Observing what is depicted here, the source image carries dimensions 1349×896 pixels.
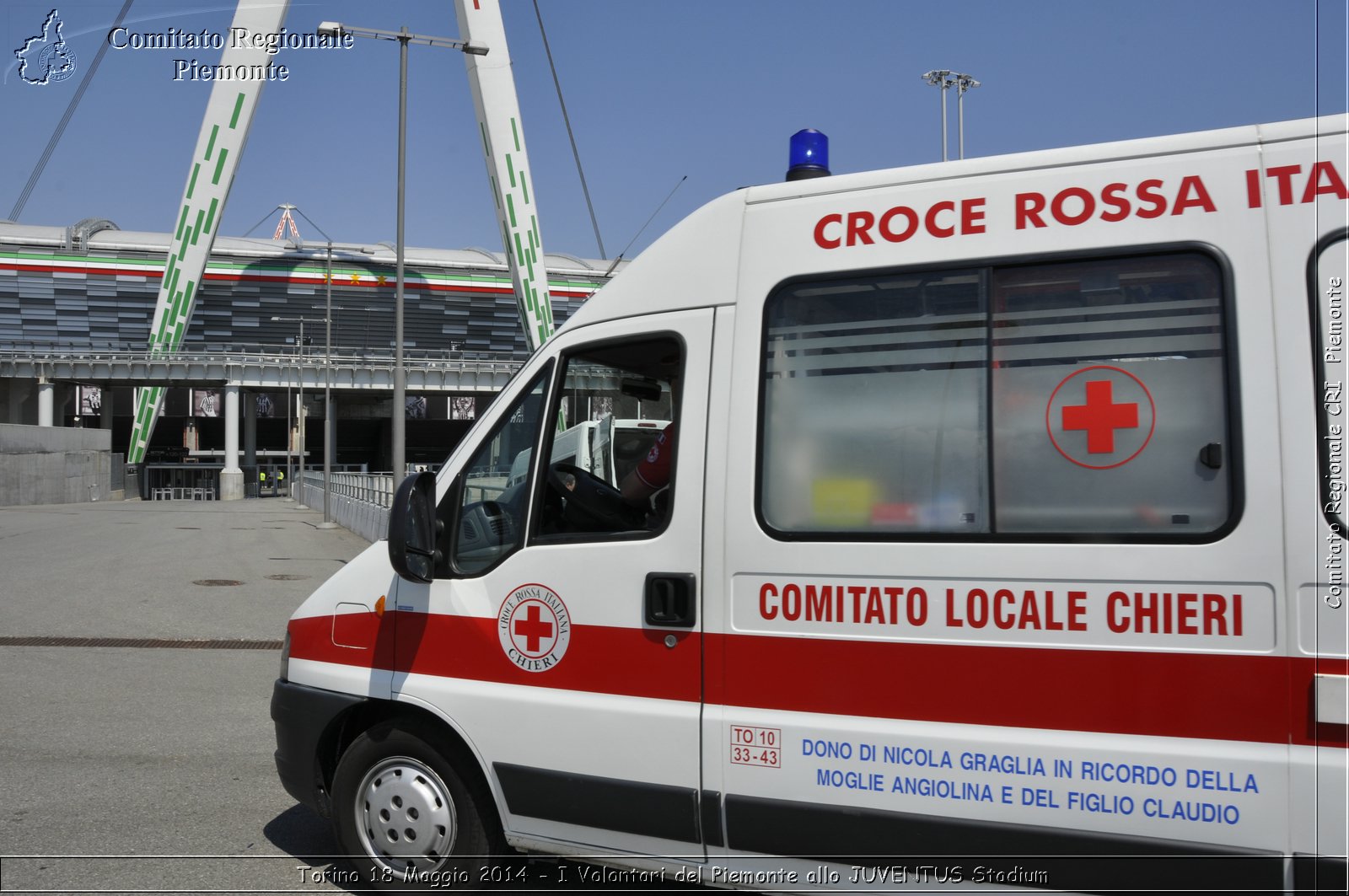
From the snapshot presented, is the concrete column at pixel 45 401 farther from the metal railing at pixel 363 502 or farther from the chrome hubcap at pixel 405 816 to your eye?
the chrome hubcap at pixel 405 816

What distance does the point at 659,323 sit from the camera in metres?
3.90

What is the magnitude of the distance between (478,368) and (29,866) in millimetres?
62375

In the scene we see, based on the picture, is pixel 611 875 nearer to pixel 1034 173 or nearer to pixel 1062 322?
pixel 1062 322

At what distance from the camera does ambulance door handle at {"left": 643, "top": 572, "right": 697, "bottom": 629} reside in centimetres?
365

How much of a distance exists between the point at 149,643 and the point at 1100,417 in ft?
32.0

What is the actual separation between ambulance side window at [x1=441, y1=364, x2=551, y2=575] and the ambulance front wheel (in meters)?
0.70

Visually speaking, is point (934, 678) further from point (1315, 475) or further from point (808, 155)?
point (808, 155)

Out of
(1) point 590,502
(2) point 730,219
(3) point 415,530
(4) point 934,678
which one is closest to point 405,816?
(3) point 415,530

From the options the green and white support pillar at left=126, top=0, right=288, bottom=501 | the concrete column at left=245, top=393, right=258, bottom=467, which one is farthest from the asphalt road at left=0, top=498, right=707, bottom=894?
the concrete column at left=245, top=393, right=258, bottom=467

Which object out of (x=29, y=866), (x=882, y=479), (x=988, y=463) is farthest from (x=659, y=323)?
(x=29, y=866)

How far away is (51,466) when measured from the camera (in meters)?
44.7

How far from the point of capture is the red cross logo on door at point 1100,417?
3180 mm

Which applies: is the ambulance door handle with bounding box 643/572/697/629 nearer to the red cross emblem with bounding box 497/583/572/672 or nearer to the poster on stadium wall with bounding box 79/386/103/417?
the red cross emblem with bounding box 497/583/572/672

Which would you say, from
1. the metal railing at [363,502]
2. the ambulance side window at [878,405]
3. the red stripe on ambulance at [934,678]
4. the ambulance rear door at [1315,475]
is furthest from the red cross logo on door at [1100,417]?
the metal railing at [363,502]
